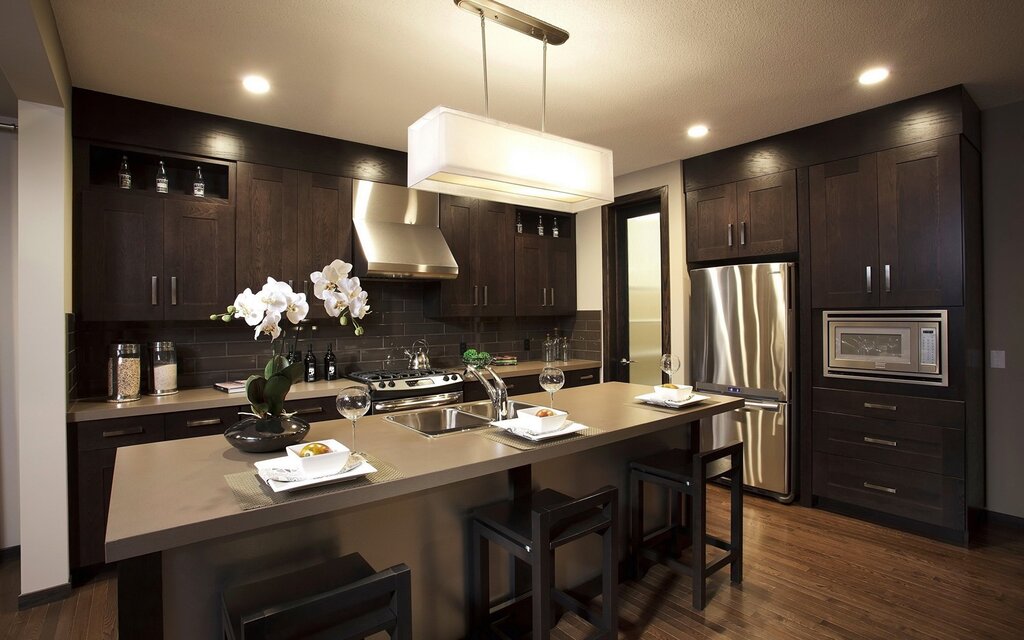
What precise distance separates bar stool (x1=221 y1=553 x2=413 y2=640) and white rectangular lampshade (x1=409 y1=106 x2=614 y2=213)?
1.31 m

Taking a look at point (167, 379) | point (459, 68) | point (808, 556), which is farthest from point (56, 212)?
point (808, 556)

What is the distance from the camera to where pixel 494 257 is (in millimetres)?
4695

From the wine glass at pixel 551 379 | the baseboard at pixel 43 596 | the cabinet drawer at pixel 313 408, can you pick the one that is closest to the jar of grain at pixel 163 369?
the cabinet drawer at pixel 313 408

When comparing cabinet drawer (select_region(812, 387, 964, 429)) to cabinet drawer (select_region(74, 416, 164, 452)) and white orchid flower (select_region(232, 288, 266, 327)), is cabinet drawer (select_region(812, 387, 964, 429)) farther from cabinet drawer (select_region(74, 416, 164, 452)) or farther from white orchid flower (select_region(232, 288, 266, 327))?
cabinet drawer (select_region(74, 416, 164, 452))

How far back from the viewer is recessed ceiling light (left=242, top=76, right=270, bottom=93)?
2.85m

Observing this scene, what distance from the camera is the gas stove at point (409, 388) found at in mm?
3660

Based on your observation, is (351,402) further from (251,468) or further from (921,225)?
(921,225)

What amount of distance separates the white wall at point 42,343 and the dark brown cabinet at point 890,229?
4.40 metres

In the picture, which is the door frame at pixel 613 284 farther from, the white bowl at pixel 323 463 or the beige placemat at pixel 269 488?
the white bowl at pixel 323 463

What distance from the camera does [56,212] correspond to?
8.58 feet

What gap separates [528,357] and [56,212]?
369 centimetres

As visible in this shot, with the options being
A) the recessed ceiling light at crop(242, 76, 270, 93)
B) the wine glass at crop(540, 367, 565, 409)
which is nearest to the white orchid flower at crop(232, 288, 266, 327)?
the wine glass at crop(540, 367, 565, 409)

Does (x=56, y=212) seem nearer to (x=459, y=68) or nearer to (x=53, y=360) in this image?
(x=53, y=360)

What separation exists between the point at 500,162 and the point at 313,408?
2.19 meters
